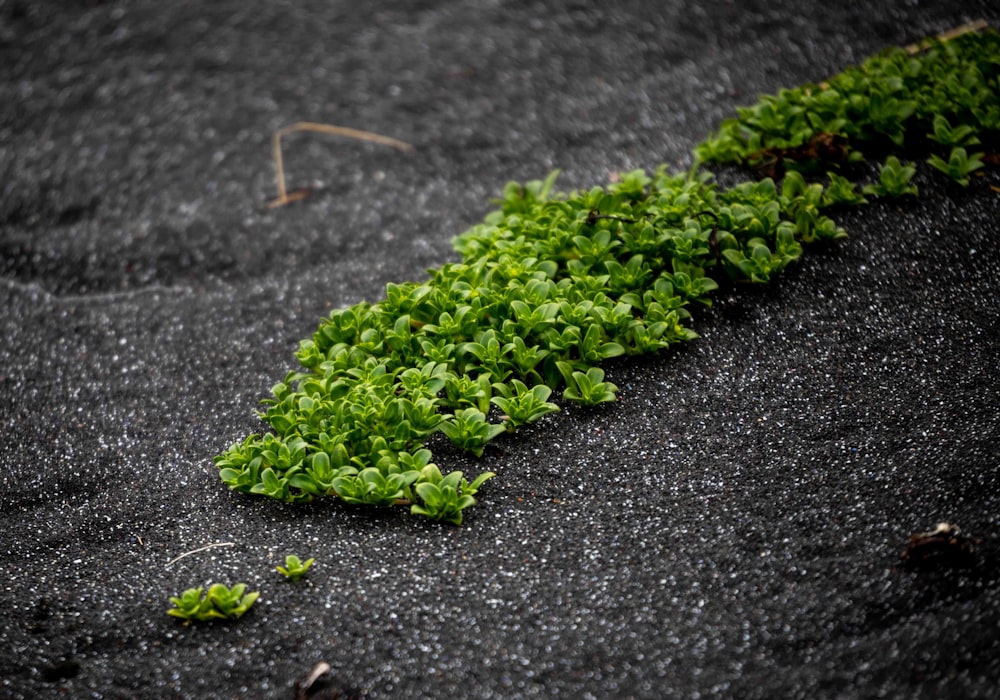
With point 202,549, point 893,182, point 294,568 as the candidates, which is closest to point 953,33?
point 893,182

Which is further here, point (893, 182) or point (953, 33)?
point (953, 33)

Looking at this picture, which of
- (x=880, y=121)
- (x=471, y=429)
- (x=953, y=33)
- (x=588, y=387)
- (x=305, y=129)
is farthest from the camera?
(x=305, y=129)

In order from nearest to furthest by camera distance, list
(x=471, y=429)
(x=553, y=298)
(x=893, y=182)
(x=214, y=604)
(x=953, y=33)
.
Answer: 1. (x=214, y=604)
2. (x=471, y=429)
3. (x=553, y=298)
4. (x=893, y=182)
5. (x=953, y=33)

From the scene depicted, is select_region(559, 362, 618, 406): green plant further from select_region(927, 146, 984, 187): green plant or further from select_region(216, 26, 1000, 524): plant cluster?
select_region(927, 146, 984, 187): green plant

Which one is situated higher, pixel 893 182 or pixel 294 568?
pixel 893 182

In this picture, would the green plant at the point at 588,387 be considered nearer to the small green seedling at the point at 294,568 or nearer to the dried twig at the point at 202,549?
the small green seedling at the point at 294,568

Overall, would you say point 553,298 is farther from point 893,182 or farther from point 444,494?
point 893,182

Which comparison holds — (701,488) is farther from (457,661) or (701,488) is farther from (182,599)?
(182,599)

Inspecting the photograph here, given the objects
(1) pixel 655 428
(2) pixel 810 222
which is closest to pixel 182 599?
(1) pixel 655 428
